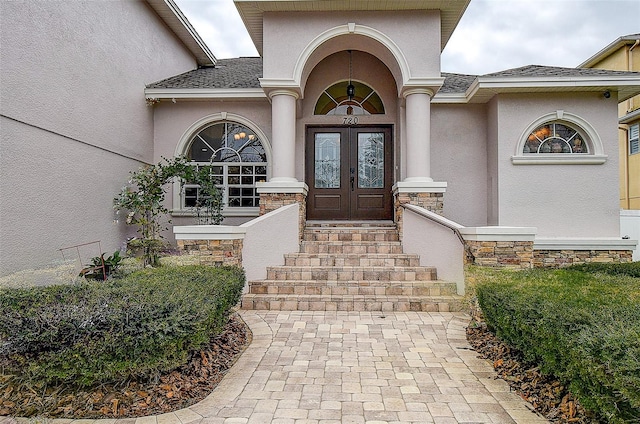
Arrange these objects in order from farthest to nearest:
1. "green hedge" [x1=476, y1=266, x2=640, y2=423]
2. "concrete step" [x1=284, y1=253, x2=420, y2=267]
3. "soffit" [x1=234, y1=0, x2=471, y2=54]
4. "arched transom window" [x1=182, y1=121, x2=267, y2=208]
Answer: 1. "arched transom window" [x1=182, y1=121, x2=267, y2=208]
2. "soffit" [x1=234, y1=0, x2=471, y2=54]
3. "concrete step" [x1=284, y1=253, x2=420, y2=267]
4. "green hedge" [x1=476, y1=266, x2=640, y2=423]

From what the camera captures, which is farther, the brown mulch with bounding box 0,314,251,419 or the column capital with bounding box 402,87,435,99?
the column capital with bounding box 402,87,435,99

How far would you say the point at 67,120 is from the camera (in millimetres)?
7332

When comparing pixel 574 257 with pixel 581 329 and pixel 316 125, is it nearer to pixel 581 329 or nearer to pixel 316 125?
pixel 316 125

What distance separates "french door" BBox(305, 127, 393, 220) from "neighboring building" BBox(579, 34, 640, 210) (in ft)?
32.2

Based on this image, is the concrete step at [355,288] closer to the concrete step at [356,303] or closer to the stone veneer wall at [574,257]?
the concrete step at [356,303]

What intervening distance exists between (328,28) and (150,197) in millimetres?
4970

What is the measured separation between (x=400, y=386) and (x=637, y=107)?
15.9 meters

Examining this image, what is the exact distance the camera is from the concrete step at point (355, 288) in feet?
21.0

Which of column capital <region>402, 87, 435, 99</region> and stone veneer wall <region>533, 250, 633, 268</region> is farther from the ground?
column capital <region>402, 87, 435, 99</region>

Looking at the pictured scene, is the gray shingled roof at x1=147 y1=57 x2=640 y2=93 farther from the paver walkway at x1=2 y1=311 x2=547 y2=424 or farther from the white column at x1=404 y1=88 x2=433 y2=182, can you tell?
the paver walkway at x1=2 y1=311 x2=547 y2=424

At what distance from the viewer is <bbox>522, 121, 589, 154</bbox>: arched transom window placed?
9.01 m

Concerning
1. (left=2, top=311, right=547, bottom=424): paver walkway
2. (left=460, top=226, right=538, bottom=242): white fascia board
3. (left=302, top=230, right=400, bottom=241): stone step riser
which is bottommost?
(left=2, top=311, right=547, bottom=424): paver walkway

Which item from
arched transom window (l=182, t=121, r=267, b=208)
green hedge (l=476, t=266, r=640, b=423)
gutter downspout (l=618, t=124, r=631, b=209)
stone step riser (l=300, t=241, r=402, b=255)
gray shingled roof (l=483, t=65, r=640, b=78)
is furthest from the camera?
gutter downspout (l=618, t=124, r=631, b=209)

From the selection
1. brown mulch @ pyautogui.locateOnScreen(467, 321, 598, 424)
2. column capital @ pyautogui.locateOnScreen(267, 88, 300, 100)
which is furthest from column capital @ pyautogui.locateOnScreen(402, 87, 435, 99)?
brown mulch @ pyautogui.locateOnScreen(467, 321, 598, 424)
